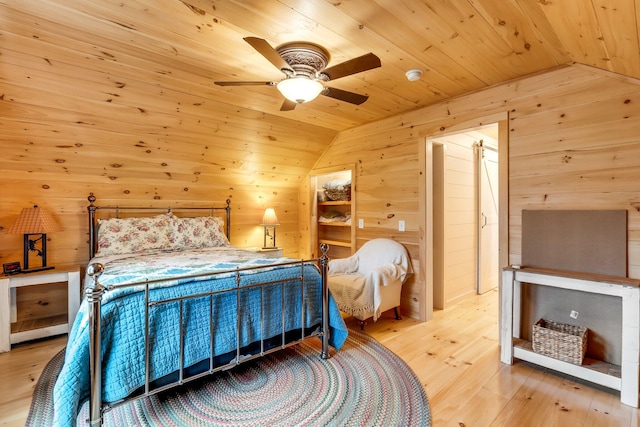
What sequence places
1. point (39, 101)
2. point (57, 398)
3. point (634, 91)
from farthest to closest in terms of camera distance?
1. point (39, 101)
2. point (634, 91)
3. point (57, 398)

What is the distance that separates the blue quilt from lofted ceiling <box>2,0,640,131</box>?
153 centimetres

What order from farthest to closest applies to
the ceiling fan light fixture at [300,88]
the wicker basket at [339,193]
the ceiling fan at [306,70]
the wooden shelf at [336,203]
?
the wicker basket at [339,193] < the wooden shelf at [336,203] < the ceiling fan light fixture at [300,88] < the ceiling fan at [306,70]

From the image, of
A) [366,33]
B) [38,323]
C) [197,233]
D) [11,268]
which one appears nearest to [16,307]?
[38,323]

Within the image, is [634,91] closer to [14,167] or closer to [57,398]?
[57,398]

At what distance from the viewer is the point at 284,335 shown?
2270mm

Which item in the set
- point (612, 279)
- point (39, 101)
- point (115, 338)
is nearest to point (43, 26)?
point (39, 101)

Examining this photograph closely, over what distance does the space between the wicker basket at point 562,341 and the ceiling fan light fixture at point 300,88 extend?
234cm

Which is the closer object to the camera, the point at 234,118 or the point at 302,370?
the point at 302,370

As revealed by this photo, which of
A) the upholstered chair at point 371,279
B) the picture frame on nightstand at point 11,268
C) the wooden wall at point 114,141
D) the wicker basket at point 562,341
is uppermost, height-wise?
the wooden wall at point 114,141

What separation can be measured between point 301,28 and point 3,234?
10.7 feet

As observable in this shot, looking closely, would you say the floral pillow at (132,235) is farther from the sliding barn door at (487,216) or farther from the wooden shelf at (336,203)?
the sliding barn door at (487,216)

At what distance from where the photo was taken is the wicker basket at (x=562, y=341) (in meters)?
2.06

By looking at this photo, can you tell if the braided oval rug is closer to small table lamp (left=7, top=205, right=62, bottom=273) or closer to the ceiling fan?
small table lamp (left=7, top=205, right=62, bottom=273)

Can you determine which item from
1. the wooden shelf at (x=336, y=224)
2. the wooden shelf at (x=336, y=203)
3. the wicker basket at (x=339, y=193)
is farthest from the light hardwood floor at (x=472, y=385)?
the wicker basket at (x=339, y=193)
